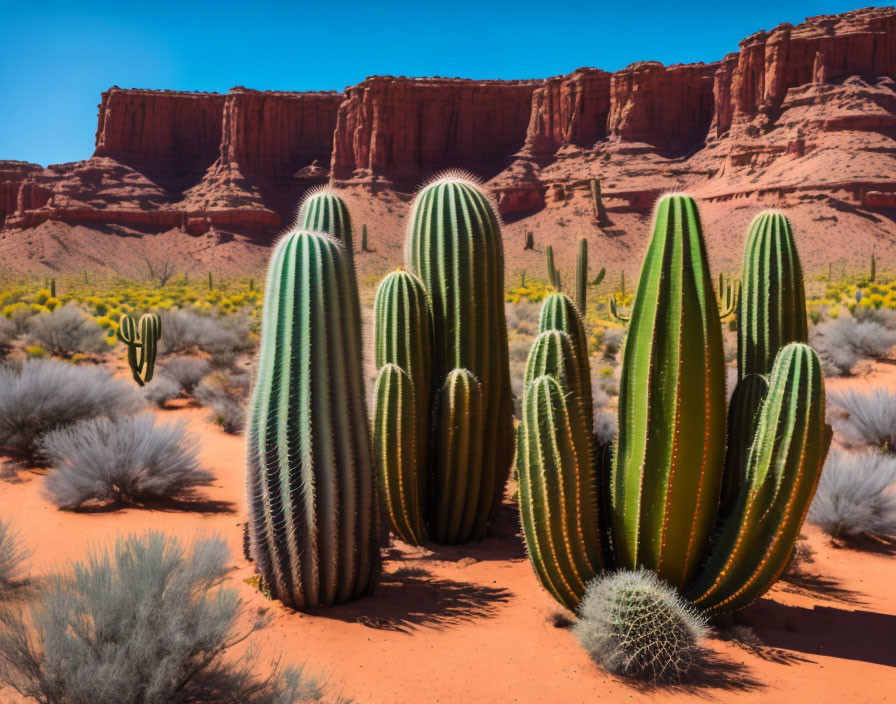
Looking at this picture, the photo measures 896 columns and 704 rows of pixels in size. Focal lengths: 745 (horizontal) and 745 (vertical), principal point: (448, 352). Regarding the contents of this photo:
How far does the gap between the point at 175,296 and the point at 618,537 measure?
3426cm

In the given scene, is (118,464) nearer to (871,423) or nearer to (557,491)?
(557,491)

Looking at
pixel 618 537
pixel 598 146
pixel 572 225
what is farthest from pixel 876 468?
pixel 598 146

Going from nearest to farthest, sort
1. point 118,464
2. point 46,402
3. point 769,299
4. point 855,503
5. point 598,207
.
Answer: point 769,299 → point 855,503 → point 118,464 → point 46,402 → point 598,207

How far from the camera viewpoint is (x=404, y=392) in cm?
537

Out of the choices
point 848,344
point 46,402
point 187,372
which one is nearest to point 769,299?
point 46,402

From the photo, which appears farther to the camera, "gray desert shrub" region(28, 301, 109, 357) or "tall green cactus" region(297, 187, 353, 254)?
"gray desert shrub" region(28, 301, 109, 357)

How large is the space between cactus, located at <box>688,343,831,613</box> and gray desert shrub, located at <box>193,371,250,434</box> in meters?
7.61

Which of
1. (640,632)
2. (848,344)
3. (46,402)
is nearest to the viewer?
(640,632)

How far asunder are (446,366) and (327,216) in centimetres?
151

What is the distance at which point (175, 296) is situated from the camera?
35.5 meters

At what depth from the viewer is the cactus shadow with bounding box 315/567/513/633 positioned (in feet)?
14.4

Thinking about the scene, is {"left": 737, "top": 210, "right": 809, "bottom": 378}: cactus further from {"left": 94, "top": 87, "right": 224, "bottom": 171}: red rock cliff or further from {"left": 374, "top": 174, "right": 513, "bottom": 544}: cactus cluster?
{"left": 94, "top": 87, "right": 224, "bottom": 171}: red rock cliff

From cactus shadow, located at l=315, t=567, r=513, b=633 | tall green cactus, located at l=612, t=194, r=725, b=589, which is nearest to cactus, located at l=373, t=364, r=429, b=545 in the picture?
cactus shadow, located at l=315, t=567, r=513, b=633

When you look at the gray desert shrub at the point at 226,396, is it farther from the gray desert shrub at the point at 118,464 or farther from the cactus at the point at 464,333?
the cactus at the point at 464,333
